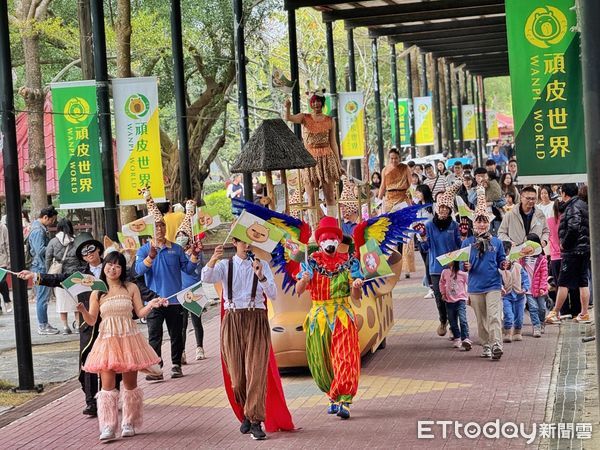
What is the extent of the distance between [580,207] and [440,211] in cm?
187

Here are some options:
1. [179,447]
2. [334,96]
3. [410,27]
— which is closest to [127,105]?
[179,447]

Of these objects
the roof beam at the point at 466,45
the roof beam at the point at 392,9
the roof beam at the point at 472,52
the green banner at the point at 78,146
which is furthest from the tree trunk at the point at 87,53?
the roof beam at the point at 472,52

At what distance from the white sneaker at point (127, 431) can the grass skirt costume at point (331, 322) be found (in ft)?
5.60

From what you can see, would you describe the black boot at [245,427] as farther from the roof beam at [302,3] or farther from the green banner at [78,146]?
the roof beam at [302,3]

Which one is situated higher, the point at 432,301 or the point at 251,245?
the point at 251,245

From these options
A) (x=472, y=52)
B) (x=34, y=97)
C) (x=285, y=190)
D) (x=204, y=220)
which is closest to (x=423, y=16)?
(x=34, y=97)

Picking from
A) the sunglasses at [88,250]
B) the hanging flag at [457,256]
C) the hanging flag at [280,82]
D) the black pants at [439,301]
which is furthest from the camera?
the hanging flag at [280,82]

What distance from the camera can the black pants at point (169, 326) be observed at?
555 inches

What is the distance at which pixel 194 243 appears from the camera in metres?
12.9

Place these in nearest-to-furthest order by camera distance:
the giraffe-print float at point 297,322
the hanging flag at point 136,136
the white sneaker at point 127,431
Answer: the white sneaker at point 127,431, the giraffe-print float at point 297,322, the hanging flag at point 136,136

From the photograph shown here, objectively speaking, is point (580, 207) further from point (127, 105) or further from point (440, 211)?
point (127, 105)

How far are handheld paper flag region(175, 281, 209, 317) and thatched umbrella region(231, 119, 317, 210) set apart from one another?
7.57 ft

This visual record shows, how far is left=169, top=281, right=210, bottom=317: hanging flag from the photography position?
12.0 meters

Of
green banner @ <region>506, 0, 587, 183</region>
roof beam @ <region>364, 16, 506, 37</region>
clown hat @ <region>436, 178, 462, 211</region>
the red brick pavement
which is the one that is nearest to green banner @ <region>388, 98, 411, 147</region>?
roof beam @ <region>364, 16, 506, 37</region>
